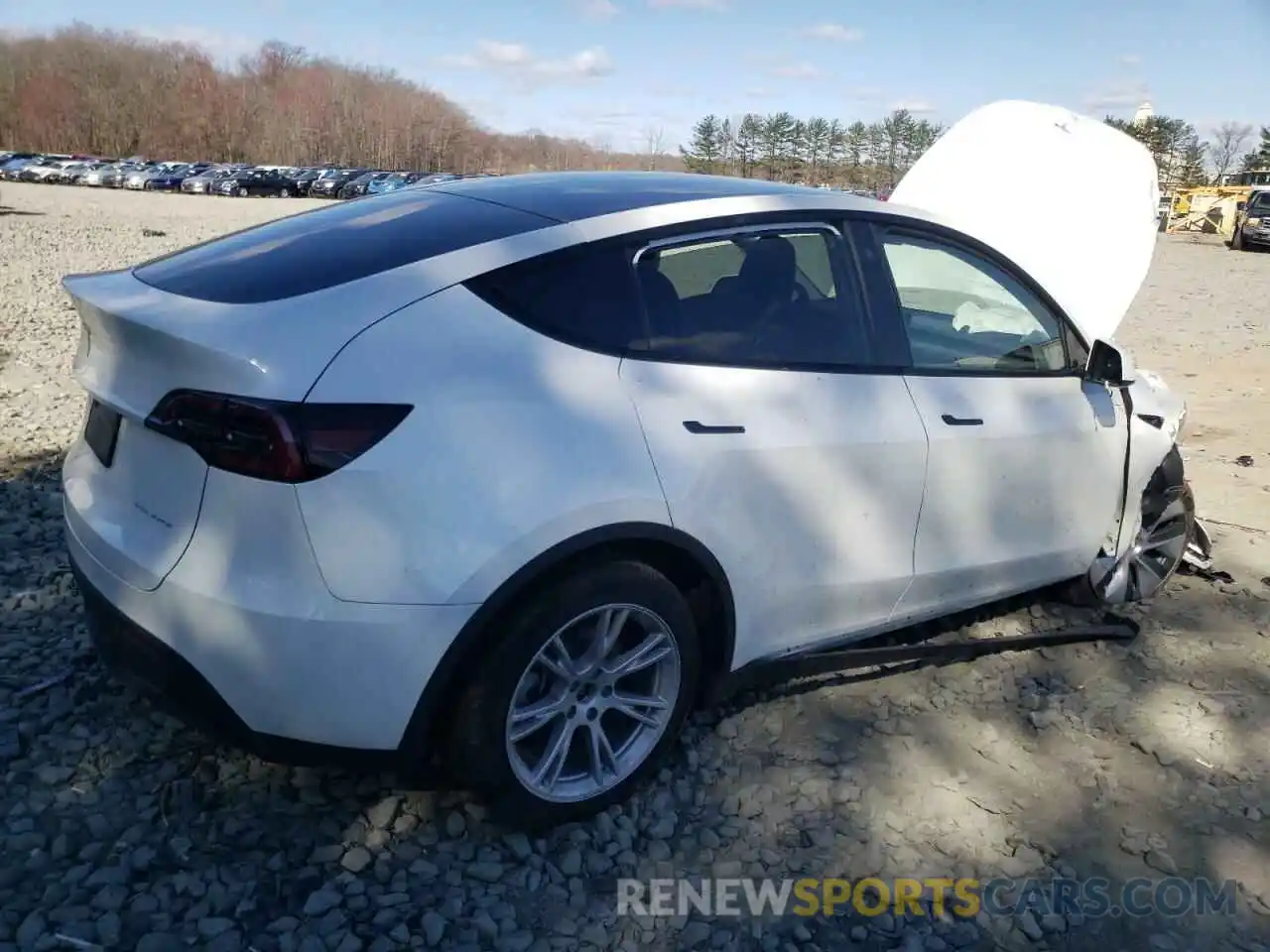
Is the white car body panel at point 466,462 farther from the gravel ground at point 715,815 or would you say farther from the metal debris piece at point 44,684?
the metal debris piece at point 44,684

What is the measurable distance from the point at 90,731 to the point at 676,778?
1.81 m

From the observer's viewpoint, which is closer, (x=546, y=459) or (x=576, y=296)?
(x=546, y=459)

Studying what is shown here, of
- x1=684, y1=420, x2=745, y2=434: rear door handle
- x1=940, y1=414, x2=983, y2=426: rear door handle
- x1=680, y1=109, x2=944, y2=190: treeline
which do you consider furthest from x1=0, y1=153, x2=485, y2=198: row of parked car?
x1=684, y1=420, x2=745, y2=434: rear door handle

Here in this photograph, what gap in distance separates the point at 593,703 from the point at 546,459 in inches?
29.3

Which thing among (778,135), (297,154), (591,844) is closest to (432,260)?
(591,844)

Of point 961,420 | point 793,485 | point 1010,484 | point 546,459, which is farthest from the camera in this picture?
point 1010,484

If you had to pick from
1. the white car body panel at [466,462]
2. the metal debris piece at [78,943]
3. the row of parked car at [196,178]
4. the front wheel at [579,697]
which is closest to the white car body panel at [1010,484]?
the front wheel at [579,697]

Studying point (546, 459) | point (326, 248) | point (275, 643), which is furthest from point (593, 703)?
point (326, 248)

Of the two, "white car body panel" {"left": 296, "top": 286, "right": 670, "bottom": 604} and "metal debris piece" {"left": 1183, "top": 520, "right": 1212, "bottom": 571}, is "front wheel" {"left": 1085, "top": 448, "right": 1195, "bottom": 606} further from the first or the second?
"white car body panel" {"left": 296, "top": 286, "right": 670, "bottom": 604}

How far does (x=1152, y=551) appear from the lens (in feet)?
14.7

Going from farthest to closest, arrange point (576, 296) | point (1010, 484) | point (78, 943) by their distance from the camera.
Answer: point (1010, 484), point (576, 296), point (78, 943)

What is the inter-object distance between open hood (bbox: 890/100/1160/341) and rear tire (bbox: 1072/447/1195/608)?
2.26 m

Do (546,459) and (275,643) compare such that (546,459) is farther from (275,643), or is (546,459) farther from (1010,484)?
(1010,484)

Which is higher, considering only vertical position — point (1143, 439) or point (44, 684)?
point (1143, 439)
